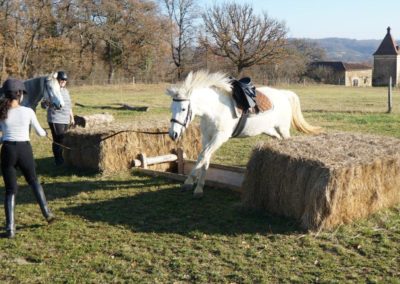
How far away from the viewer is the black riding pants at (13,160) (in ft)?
18.4

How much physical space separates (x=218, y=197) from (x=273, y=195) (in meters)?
1.28

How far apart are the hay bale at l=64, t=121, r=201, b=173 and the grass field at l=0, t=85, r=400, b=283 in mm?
1322

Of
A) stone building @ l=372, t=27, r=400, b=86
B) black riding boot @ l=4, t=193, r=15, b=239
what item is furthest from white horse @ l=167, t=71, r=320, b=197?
stone building @ l=372, t=27, r=400, b=86

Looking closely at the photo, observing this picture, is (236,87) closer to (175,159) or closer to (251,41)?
(175,159)

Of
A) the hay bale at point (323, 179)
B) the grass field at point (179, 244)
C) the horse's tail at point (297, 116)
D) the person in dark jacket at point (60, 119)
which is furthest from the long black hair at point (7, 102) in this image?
the horse's tail at point (297, 116)

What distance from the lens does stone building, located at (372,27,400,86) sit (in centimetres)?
8562

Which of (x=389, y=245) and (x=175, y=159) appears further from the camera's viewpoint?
(x=175, y=159)

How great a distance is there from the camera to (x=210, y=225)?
591 centimetres

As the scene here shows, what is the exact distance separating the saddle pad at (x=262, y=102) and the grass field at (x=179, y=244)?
1.60 meters

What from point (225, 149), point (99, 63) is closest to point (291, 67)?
point (99, 63)

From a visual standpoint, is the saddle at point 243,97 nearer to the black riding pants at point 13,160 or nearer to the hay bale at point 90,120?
the black riding pants at point 13,160

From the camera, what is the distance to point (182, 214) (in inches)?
252

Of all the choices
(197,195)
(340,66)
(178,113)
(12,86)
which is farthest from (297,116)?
(340,66)

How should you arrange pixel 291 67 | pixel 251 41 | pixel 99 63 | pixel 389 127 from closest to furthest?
pixel 389 127 → pixel 99 63 → pixel 251 41 → pixel 291 67
